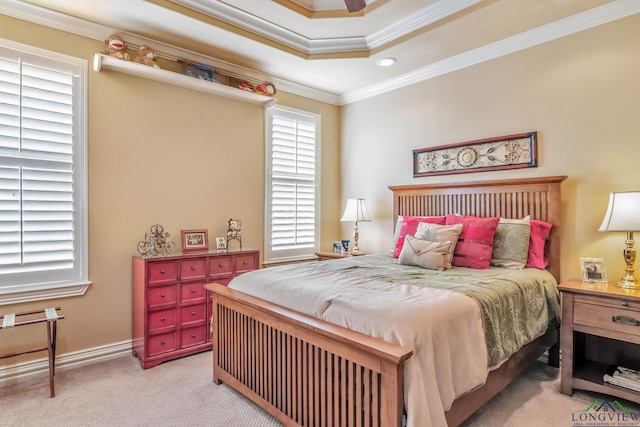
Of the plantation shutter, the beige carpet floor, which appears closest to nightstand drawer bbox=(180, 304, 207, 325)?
the beige carpet floor

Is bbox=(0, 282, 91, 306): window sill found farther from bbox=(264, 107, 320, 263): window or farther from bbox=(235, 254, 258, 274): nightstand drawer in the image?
bbox=(264, 107, 320, 263): window

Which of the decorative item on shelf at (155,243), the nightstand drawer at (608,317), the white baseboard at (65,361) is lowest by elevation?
the white baseboard at (65,361)

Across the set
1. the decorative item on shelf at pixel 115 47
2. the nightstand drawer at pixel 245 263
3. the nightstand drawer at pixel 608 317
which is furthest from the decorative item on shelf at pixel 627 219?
the decorative item on shelf at pixel 115 47

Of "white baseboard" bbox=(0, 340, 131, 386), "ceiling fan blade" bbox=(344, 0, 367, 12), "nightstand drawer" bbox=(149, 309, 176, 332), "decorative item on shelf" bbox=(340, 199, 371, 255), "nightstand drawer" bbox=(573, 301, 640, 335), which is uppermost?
"ceiling fan blade" bbox=(344, 0, 367, 12)

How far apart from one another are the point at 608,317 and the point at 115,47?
13.5ft

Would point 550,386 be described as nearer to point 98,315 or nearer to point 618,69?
point 618,69

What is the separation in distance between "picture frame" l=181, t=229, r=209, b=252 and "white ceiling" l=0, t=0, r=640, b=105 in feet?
5.60

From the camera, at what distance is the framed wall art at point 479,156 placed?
3121mm

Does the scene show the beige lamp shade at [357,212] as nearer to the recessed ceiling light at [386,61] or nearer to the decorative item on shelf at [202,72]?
the recessed ceiling light at [386,61]

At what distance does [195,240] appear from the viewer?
11.1ft

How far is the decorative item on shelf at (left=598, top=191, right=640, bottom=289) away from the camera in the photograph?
7.43ft

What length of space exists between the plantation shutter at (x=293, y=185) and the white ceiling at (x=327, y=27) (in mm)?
691

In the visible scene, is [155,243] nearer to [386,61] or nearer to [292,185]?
[292,185]

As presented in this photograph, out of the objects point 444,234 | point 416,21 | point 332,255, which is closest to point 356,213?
point 332,255
